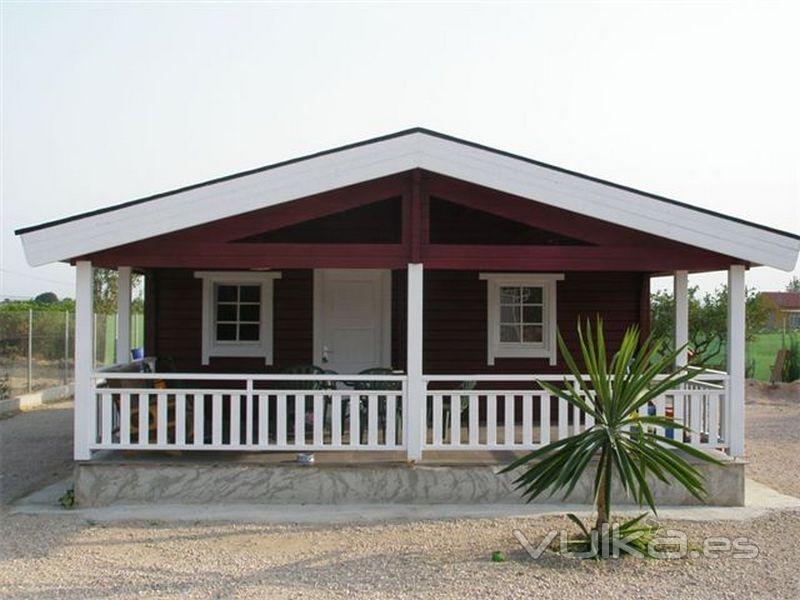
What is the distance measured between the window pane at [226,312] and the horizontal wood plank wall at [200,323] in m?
0.25

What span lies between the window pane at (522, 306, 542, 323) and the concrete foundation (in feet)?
12.1

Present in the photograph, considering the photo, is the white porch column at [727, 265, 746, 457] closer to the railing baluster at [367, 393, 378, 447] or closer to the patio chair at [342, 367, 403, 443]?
the patio chair at [342, 367, 403, 443]

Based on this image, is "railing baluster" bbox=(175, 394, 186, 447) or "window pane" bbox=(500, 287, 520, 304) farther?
"window pane" bbox=(500, 287, 520, 304)

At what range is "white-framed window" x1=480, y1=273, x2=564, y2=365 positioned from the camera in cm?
1150

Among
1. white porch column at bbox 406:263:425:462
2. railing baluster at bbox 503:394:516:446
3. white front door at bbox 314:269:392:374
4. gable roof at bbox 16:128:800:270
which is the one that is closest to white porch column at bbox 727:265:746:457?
gable roof at bbox 16:128:800:270

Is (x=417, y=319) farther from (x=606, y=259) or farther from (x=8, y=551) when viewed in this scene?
(x=8, y=551)

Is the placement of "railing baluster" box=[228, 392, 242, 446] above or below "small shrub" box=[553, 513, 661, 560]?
above

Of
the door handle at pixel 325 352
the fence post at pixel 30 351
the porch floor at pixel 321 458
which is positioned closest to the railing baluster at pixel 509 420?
the porch floor at pixel 321 458

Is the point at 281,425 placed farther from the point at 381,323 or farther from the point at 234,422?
the point at 381,323

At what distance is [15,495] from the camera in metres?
8.73

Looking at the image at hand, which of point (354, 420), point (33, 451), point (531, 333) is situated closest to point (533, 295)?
point (531, 333)

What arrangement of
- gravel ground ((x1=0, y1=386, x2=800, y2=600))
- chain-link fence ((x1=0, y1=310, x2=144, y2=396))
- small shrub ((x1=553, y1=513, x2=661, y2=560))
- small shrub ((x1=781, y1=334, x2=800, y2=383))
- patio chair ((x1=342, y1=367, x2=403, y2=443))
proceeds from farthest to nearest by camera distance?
1. small shrub ((x1=781, y1=334, x2=800, y2=383))
2. chain-link fence ((x1=0, y1=310, x2=144, y2=396))
3. patio chair ((x1=342, y1=367, x2=403, y2=443))
4. small shrub ((x1=553, y1=513, x2=661, y2=560))
5. gravel ground ((x1=0, y1=386, x2=800, y2=600))

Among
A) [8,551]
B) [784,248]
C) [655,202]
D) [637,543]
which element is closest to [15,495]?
[8,551]

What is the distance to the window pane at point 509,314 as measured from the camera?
11648 millimetres
